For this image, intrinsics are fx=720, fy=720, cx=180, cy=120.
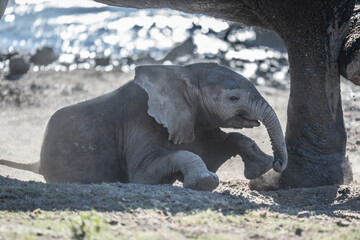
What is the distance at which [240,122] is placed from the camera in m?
7.48

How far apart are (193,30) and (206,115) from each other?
13.5 m

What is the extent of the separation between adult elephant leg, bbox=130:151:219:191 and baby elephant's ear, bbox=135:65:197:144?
36 cm

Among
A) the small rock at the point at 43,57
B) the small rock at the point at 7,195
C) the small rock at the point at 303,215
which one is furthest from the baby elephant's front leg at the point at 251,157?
the small rock at the point at 43,57

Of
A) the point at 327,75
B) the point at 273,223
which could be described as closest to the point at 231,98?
the point at 327,75

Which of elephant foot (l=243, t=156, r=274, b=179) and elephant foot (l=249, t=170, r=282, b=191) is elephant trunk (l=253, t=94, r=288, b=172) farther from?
elephant foot (l=249, t=170, r=282, b=191)

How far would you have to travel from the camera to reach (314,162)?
7863mm

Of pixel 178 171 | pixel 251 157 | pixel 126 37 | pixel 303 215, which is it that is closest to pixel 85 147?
pixel 178 171

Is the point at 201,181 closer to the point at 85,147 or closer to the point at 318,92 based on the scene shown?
the point at 85,147

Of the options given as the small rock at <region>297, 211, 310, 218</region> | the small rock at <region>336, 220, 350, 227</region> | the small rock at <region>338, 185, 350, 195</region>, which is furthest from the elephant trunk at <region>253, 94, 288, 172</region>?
the small rock at <region>336, 220, 350, 227</region>

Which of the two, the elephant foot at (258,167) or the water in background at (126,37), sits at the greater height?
the water in background at (126,37)

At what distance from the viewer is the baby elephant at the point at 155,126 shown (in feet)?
23.9

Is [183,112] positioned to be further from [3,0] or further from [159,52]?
[159,52]

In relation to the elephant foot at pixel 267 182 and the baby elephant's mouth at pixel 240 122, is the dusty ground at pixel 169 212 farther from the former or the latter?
the baby elephant's mouth at pixel 240 122

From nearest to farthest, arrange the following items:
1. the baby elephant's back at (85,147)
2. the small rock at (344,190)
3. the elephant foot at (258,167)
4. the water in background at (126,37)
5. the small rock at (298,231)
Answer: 1. the small rock at (298,231)
2. the small rock at (344,190)
3. the elephant foot at (258,167)
4. the baby elephant's back at (85,147)
5. the water in background at (126,37)
